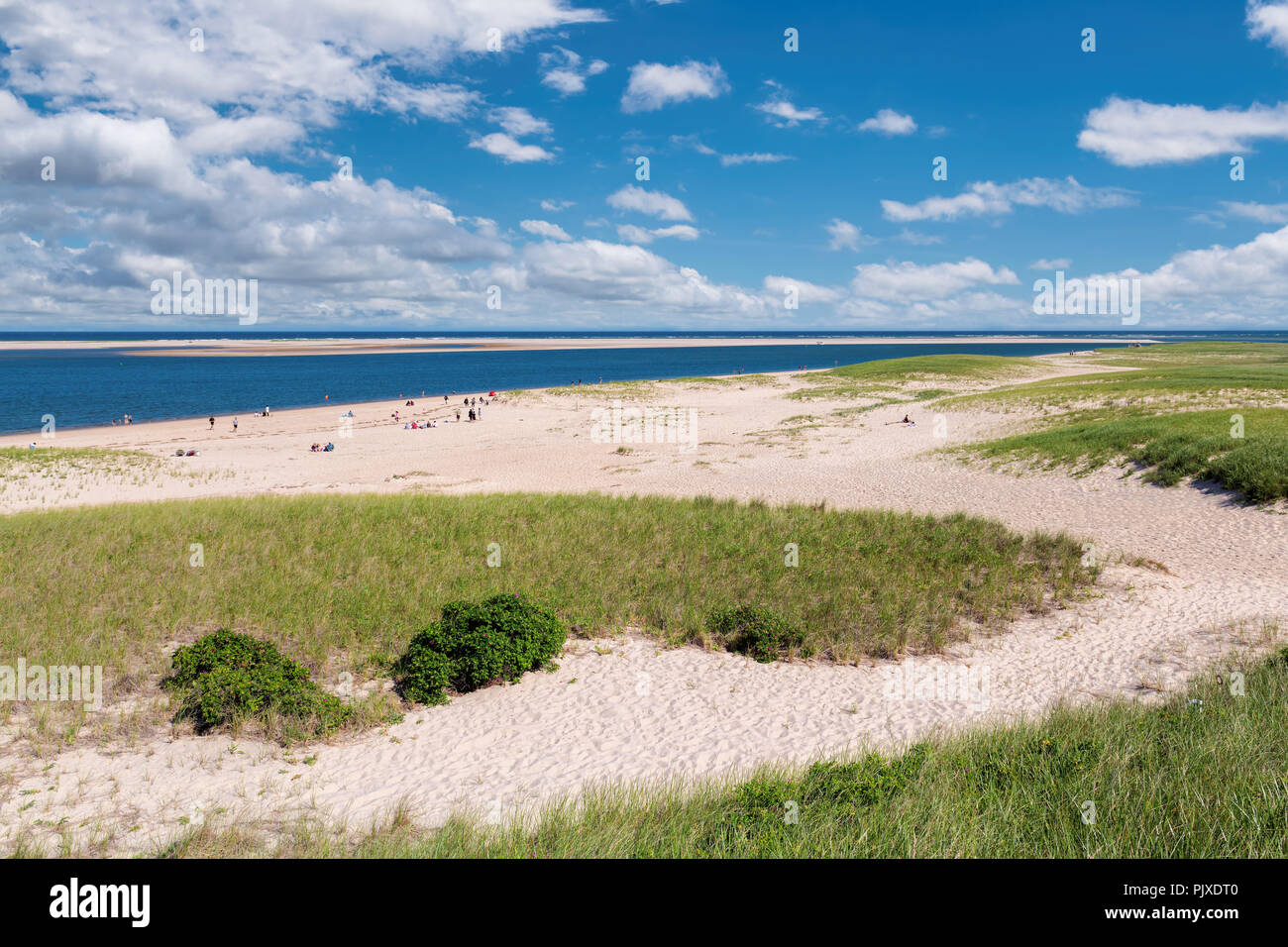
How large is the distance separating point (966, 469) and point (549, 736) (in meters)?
30.2

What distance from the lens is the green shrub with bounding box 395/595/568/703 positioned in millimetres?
12078

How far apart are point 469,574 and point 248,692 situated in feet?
23.6

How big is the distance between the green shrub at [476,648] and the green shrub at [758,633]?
3.56 meters

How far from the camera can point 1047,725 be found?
9.33m

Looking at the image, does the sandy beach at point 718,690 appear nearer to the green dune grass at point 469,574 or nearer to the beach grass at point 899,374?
the green dune grass at point 469,574

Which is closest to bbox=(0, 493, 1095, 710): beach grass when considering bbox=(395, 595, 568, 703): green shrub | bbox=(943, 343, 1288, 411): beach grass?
bbox=(395, 595, 568, 703): green shrub

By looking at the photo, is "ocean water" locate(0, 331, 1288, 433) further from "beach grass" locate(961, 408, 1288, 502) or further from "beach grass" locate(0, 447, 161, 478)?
"beach grass" locate(961, 408, 1288, 502)

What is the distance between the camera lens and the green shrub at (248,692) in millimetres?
10367

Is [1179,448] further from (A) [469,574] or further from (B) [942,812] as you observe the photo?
(B) [942,812]

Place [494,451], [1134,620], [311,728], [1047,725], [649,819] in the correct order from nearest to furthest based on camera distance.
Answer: [649,819] < [1047,725] < [311,728] < [1134,620] < [494,451]
